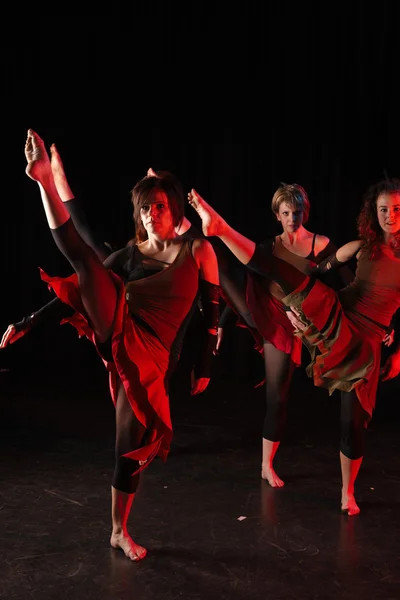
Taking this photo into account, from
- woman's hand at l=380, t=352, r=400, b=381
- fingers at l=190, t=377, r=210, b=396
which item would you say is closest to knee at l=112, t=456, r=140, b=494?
fingers at l=190, t=377, r=210, b=396

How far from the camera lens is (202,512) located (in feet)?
8.79

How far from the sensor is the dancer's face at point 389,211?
8.47ft

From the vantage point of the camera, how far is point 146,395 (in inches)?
89.7

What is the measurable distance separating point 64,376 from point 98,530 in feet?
8.58

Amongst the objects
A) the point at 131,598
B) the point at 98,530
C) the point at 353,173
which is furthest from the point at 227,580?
the point at 353,173

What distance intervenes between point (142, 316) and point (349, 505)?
1.10 meters

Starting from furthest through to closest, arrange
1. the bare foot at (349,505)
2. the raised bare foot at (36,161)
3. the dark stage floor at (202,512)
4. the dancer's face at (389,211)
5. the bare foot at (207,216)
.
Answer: the bare foot at (349,505)
the dancer's face at (389,211)
the bare foot at (207,216)
the dark stage floor at (202,512)
the raised bare foot at (36,161)

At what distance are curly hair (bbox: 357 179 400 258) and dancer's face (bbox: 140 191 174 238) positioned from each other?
2.47 feet

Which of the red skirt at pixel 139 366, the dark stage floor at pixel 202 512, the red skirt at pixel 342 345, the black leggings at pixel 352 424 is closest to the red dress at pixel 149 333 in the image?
the red skirt at pixel 139 366

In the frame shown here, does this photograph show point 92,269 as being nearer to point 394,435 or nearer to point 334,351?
point 334,351

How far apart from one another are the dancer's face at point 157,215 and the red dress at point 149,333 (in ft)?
0.29

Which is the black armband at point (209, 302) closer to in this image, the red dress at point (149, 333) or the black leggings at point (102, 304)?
the red dress at point (149, 333)

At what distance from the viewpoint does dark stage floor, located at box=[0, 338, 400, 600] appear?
6.99 feet

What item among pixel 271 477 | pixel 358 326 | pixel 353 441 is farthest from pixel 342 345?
pixel 271 477
